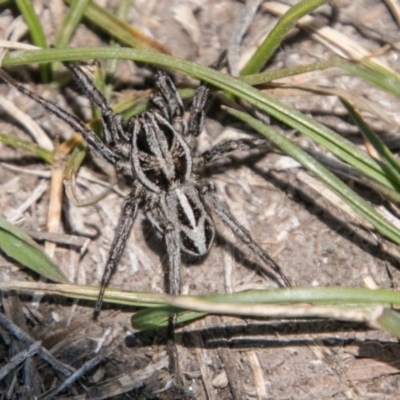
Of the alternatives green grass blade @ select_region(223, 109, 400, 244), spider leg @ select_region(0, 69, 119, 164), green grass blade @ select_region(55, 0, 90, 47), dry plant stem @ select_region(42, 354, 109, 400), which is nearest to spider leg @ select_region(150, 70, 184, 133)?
spider leg @ select_region(0, 69, 119, 164)

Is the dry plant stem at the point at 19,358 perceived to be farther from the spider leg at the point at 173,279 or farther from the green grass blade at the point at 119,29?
the green grass blade at the point at 119,29

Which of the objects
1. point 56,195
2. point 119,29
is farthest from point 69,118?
point 119,29

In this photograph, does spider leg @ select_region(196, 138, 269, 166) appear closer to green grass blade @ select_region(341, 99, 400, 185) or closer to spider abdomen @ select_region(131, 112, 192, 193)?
spider abdomen @ select_region(131, 112, 192, 193)

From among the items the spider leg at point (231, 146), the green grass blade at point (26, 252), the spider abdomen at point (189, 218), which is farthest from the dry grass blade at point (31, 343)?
the spider leg at point (231, 146)

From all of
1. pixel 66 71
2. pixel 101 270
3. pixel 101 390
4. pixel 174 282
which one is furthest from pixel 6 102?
pixel 101 390

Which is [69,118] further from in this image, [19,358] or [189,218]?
[19,358]

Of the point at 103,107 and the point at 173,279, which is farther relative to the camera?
the point at 103,107
